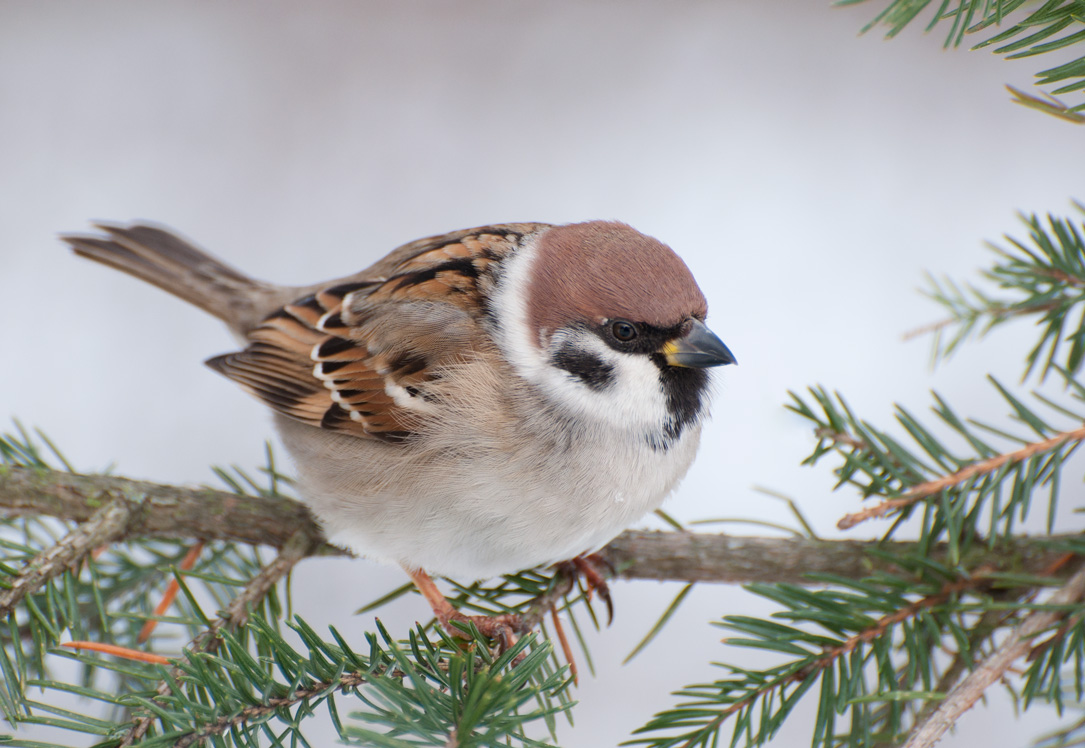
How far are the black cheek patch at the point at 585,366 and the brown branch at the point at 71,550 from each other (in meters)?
0.75

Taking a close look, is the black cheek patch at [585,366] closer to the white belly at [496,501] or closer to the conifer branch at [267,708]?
the white belly at [496,501]

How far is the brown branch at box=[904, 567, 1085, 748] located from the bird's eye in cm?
72

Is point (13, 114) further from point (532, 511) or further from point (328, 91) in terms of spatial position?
point (532, 511)

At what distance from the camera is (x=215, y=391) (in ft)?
9.80

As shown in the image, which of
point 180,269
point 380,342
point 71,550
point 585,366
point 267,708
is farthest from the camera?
point 180,269

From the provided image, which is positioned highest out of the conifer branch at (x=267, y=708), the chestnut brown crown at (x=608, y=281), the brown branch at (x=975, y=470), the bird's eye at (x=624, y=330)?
the chestnut brown crown at (x=608, y=281)

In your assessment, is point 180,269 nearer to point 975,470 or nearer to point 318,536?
point 318,536

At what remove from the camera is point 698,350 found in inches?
58.7

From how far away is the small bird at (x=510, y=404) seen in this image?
1501 mm

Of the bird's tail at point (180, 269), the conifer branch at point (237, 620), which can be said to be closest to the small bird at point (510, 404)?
the conifer branch at point (237, 620)

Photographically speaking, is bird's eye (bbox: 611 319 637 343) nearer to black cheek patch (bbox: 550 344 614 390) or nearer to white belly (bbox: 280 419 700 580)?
black cheek patch (bbox: 550 344 614 390)

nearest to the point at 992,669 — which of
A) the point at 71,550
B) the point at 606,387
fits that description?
the point at 606,387

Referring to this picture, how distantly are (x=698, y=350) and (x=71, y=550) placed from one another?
0.99 metres

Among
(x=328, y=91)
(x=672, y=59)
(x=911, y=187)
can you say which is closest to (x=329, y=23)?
(x=328, y=91)
